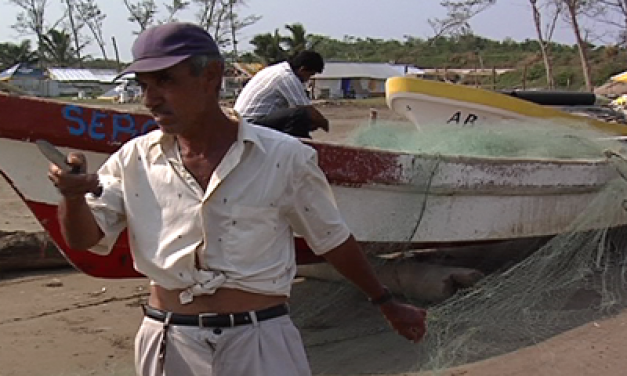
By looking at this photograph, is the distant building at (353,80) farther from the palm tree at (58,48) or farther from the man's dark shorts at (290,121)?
the man's dark shorts at (290,121)

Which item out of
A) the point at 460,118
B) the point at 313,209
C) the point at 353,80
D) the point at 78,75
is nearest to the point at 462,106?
the point at 460,118

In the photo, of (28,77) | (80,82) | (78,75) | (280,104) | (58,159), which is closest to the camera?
(58,159)

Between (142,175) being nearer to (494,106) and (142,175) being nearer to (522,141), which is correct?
(522,141)

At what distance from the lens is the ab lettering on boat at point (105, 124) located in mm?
4895

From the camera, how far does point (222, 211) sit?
2.30 metres

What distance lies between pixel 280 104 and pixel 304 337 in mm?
1526

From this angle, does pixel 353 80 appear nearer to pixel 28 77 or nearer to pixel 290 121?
pixel 28 77

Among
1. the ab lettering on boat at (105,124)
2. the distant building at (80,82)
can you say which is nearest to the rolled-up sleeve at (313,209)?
the ab lettering on boat at (105,124)

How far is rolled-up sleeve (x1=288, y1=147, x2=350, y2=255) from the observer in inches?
94.3

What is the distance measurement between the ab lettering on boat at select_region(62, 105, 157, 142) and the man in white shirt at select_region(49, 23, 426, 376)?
2.57 metres

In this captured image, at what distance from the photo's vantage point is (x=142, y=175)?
2.40 m

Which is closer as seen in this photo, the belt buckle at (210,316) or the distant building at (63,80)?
the belt buckle at (210,316)

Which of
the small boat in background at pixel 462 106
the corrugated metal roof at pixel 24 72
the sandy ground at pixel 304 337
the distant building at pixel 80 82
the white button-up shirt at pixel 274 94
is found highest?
the white button-up shirt at pixel 274 94

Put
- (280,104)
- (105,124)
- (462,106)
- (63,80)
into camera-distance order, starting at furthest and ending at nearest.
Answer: (63,80), (462,106), (280,104), (105,124)
